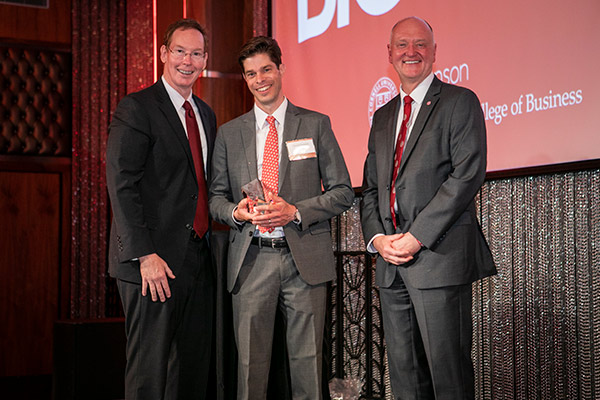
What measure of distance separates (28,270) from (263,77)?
4.02 metres

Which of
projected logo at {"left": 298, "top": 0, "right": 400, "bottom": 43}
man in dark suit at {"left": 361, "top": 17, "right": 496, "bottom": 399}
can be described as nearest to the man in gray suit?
man in dark suit at {"left": 361, "top": 17, "right": 496, "bottom": 399}

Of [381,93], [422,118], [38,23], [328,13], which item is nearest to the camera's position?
[422,118]

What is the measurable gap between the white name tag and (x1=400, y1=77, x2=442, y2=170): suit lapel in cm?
40

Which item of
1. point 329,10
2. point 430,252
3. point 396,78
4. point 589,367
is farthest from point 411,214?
point 329,10

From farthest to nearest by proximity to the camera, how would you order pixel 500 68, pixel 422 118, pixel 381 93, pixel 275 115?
pixel 381 93 → pixel 500 68 → pixel 275 115 → pixel 422 118

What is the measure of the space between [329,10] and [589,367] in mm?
2666

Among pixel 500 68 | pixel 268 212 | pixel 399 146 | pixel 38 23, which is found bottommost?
pixel 268 212

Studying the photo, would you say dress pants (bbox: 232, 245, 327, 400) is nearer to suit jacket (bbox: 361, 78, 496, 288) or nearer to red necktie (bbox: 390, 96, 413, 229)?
suit jacket (bbox: 361, 78, 496, 288)

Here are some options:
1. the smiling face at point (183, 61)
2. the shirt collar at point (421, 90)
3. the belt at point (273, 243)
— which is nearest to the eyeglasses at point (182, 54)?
the smiling face at point (183, 61)

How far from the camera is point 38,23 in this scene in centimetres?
598

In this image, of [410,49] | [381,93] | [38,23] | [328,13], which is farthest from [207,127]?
[38,23]

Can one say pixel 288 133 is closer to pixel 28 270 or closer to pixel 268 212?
pixel 268 212

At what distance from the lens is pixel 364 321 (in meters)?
3.93

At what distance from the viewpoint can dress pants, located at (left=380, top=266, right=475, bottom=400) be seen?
2.32 m
